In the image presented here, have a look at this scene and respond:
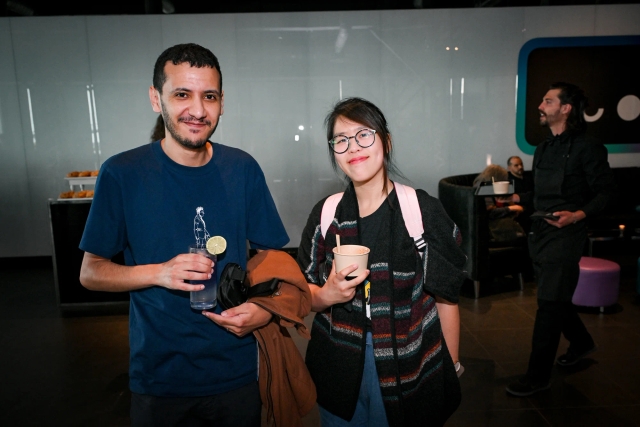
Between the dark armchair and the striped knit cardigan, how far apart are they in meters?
3.38

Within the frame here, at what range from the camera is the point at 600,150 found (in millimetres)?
2947

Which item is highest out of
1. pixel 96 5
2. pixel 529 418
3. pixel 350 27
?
pixel 96 5

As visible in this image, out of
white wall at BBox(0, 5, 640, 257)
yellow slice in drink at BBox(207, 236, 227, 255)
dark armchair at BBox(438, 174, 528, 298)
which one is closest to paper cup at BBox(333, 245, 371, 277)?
yellow slice in drink at BBox(207, 236, 227, 255)

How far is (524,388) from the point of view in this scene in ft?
10.2

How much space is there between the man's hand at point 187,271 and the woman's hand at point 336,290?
0.38 metres

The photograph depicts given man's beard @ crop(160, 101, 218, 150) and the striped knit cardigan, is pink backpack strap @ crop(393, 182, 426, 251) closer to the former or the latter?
the striped knit cardigan

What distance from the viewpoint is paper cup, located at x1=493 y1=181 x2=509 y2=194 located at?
15.8 ft

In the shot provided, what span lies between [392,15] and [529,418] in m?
5.47

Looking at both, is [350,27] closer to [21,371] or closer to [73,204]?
[73,204]

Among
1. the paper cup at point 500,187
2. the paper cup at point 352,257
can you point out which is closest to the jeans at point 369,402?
the paper cup at point 352,257

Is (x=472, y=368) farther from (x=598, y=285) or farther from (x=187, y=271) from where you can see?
(x=187, y=271)

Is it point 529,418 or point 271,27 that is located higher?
point 271,27

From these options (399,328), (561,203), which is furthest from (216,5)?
(399,328)

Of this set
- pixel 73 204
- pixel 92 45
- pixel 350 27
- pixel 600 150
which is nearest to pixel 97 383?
pixel 73 204
